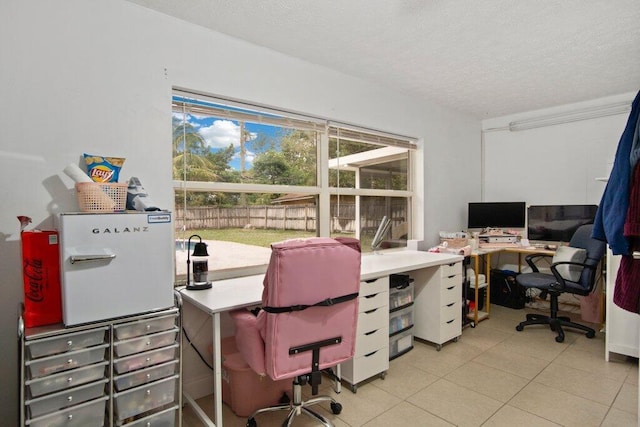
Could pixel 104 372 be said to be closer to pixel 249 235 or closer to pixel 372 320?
pixel 249 235

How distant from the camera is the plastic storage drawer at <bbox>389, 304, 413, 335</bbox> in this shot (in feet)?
9.52

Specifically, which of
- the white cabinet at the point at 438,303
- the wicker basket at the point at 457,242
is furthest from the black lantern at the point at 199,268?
the wicker basket at the point at 457,242

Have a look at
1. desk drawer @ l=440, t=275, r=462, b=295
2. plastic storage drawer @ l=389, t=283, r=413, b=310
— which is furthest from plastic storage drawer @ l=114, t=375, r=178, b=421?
desk drawer @ l=440, t=275, r=462, b=295

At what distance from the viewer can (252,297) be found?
2.01 meters

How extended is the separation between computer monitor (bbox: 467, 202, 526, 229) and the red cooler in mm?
4255

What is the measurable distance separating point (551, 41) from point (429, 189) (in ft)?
6.04

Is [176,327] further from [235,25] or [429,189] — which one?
[429,189]

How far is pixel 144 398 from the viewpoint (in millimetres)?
1677

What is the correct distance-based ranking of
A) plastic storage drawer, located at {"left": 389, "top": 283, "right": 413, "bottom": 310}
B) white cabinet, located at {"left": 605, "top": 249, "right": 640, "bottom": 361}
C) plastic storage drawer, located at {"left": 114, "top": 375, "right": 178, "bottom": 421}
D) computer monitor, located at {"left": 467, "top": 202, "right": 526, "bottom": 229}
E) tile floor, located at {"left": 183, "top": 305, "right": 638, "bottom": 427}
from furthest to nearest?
computer monitor, located at {"left": 467, "top": 202, "right": 526, "bottom": 229}, plastic storage drawer, located at {"left": 389, "top": 283, "right": 413, "bottom": 310}, white cabinet, located at {"left": 605, "top": 249, "right": 640, "bottom": 361}, tile floor, located at {"left": 183, "top": 305, "right": 638, "bottom": 427}, plastic storage drawer, located at {"left": 114, "top": 375, "right": 178, "bottom": 421}

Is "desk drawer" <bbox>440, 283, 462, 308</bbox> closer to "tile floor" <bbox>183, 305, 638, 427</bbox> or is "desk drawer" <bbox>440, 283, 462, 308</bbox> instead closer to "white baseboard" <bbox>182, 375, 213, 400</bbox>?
"tile floor" <bbox>183, 305, 638, 427</bbox>

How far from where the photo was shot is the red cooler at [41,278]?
1.51 meters

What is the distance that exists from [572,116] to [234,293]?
14.5 feet

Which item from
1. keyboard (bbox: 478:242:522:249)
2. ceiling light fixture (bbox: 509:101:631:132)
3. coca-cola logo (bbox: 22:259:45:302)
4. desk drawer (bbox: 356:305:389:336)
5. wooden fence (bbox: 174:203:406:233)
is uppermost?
ceiling light fixture (bbox: 509:101:631:132)

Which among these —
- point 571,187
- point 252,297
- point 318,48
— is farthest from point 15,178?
point 571,187
